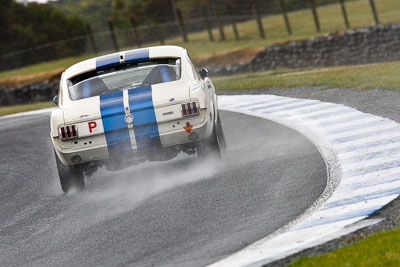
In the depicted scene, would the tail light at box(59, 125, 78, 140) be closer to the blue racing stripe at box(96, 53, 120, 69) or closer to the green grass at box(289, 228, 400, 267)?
the blue racing stripe at box(96, 53, 120, 69)

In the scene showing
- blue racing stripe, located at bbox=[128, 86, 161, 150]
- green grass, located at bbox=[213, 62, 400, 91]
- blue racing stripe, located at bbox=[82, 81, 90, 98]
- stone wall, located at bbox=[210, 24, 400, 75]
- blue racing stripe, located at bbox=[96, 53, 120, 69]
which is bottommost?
stone wall, located at bbox=[210, 24, 400, 75]

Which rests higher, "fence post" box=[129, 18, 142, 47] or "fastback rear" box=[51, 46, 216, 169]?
"fastback rear" box=[51, 46, 216, 169]

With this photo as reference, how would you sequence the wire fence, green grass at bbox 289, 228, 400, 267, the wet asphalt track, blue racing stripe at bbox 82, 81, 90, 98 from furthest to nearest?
1. the wire fence
2. blue racing stripe at bbox 82, 81, 90, 98
3. the wet asphalt track
4. green grass at bbox 289, 228, 400, 267

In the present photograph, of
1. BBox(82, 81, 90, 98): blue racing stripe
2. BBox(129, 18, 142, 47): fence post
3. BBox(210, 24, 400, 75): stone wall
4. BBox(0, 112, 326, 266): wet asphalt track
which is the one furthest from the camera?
BBox(129, 18, 142, 47): fence post

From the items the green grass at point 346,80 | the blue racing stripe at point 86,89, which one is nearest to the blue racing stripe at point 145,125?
the blue racing stripe at point 86,89

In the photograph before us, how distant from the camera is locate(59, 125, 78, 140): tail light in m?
8.62

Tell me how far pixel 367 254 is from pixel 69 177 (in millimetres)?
4856

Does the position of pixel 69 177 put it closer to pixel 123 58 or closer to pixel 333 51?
pixel 123 58

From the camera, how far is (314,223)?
20.8 feet

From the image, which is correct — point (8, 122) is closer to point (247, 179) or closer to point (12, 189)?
point (12, 189)

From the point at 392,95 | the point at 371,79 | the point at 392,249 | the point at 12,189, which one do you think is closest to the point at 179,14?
the point at 371,79

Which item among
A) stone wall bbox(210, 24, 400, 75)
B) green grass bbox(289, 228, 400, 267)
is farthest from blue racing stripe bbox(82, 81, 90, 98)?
stone wall bbox(210, 24, 400, 75)

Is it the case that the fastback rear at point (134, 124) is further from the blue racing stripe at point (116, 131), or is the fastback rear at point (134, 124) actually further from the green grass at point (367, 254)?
the green grass at point (367, 254)

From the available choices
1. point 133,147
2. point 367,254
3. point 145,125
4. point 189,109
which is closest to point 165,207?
point 133,147
